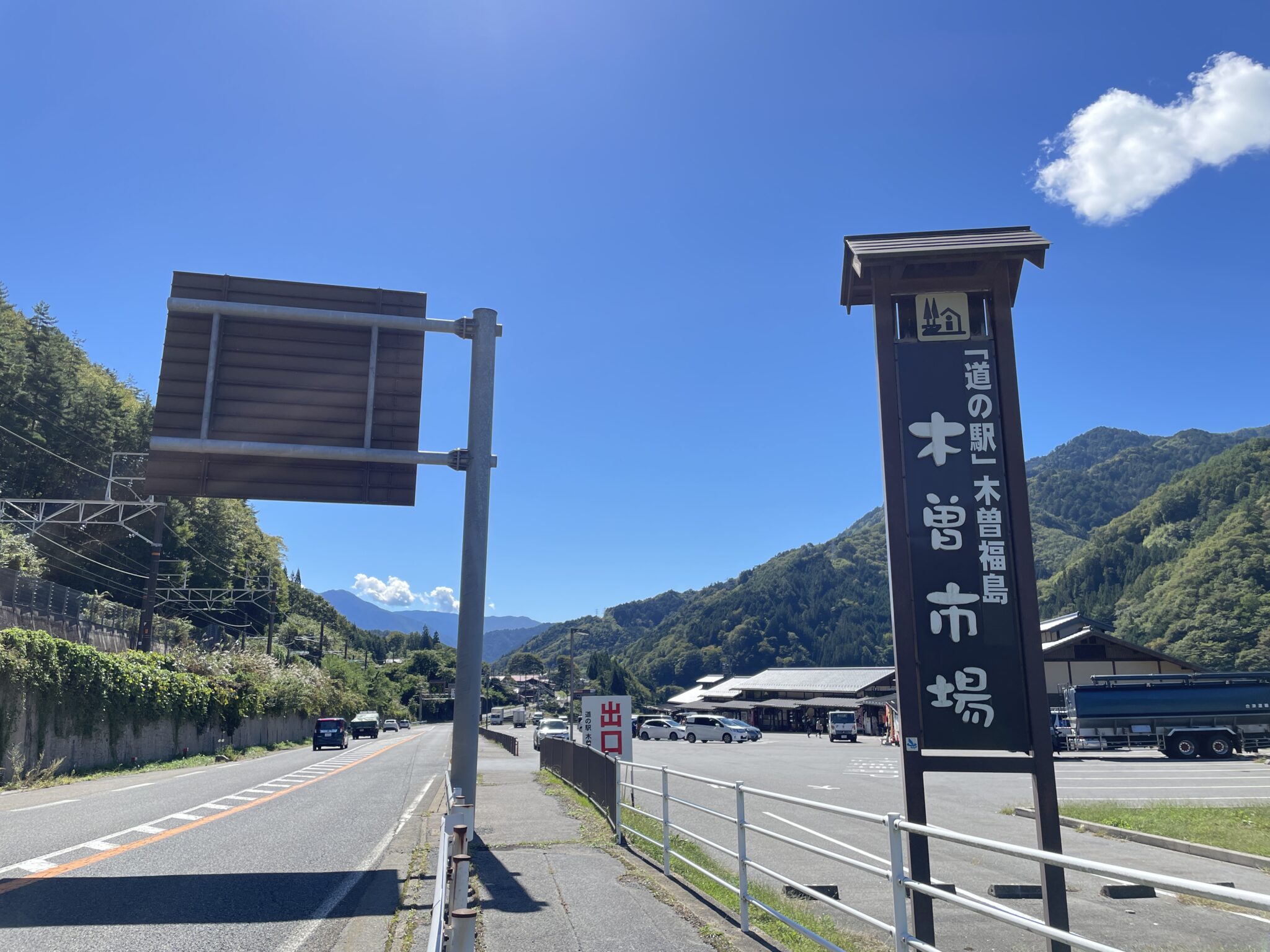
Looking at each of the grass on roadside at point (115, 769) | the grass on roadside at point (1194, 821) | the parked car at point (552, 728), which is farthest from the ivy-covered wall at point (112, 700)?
the grass on roadside at point (1194, 821)

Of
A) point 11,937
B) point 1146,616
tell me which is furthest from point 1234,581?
point 11,937

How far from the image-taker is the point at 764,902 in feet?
23.2

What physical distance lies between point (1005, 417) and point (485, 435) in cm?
620

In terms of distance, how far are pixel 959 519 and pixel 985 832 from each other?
940cm

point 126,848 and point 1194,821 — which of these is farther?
point 1194,821

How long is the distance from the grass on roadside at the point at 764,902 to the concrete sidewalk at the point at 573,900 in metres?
0.37

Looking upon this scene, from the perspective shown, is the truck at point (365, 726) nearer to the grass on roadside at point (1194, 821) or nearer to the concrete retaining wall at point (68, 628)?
the concrete retaining wall at point (68, 628)

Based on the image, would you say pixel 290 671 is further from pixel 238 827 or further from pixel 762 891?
pixel 762 891

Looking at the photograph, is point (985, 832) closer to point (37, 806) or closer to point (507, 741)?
point (37, 806)

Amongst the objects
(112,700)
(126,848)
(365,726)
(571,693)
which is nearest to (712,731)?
(571,693)

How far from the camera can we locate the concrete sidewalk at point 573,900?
627cm

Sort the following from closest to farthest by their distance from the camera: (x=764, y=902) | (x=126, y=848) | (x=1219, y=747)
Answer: (x=764, y=902) → (x=126, y=848) → (x=1219, y=747)

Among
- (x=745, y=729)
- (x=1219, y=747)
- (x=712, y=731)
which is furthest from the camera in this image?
(x=745, y=729)

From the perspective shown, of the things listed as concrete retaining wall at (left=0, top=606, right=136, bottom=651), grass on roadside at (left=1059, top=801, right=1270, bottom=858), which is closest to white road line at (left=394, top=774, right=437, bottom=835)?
grass on roadside at (left=1059, top=801, right=1270, bottom=858)
